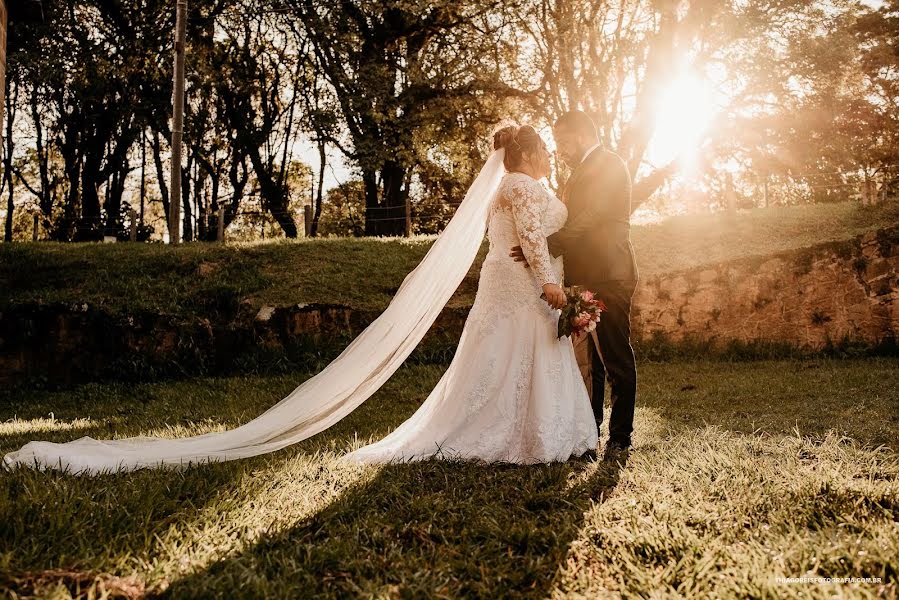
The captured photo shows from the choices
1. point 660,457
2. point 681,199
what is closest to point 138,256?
point 660,457

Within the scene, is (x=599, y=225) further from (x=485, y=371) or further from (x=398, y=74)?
(x=398, y=74)

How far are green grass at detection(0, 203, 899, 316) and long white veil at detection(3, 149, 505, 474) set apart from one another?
5.57m

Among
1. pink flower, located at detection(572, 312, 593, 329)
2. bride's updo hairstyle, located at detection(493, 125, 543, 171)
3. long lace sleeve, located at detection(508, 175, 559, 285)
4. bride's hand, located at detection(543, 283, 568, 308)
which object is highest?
bride's updo hairstyle, located at detection(493, 125, 543, 171)

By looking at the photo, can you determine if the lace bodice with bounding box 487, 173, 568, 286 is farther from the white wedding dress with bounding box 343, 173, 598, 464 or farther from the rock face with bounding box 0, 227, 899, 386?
the rock face with bounding box 0, 227, 899, 386

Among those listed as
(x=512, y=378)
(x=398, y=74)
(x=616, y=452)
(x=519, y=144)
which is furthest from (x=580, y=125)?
(x=398, y=74)

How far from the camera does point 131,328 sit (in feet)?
31.7

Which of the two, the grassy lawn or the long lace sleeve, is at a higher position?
the long lace sleeve

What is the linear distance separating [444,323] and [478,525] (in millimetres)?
7507

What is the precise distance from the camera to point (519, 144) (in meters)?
4.74

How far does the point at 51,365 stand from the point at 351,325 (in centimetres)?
449

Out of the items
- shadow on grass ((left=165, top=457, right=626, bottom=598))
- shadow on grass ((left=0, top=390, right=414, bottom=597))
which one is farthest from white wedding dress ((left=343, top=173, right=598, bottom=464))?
shadow on grass ((left=0, top=390, right=414, bottom=597))

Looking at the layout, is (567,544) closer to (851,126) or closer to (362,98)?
(362,98)

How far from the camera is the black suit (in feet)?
15.5

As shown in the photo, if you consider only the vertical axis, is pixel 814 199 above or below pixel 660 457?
above
